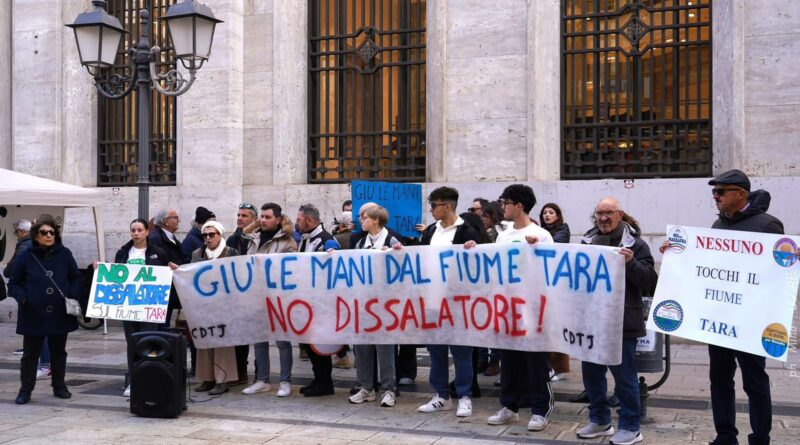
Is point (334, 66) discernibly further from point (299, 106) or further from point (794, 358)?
point (794, 358)

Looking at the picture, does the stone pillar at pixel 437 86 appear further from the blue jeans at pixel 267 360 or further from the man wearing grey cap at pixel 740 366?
the man wearing grey cap at pixel 740 366

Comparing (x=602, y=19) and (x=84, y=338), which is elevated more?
(x=602, y=19)

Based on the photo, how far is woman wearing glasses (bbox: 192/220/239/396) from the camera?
8.62 m

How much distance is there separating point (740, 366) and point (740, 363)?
0.06 meters

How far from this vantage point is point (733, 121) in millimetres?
11977

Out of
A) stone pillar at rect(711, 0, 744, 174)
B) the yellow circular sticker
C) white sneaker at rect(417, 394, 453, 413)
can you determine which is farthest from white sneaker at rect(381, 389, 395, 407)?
stone pillar at rect(711, 0, 744, 174)

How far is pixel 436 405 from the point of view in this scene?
25.4 ft

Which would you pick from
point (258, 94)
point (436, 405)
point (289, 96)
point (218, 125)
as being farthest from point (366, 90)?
point (436, 405)

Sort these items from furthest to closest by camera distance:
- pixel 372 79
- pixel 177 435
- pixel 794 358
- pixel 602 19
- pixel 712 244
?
pixel 372 79
pixel 602 19
pixel 794 358
pixel 177 435
pixel 712 244

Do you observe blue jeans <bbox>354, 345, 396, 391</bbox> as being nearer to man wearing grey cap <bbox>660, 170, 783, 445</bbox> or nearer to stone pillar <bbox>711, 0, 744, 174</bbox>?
man wearing grey cap <bbox>660, 170, 783, 445</bbox>

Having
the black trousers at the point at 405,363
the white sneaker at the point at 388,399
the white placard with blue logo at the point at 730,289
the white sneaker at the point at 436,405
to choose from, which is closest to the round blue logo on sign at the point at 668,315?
the white placard with blue logo at the point at 730,289

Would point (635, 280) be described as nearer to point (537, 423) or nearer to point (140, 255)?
point (537, 423)

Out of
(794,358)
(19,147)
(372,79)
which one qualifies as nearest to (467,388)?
(794,358)

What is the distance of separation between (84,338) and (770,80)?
34.0ft
